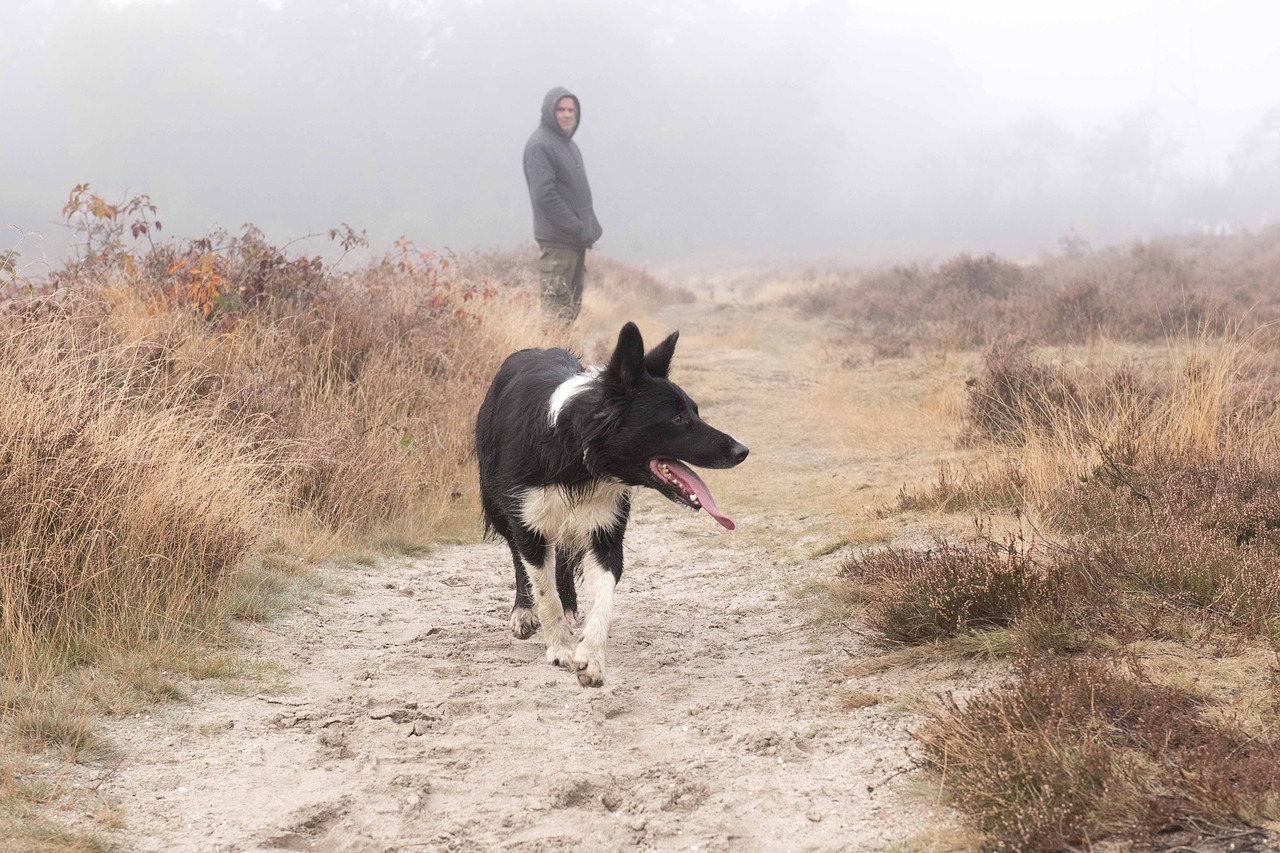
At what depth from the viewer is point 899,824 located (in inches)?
120

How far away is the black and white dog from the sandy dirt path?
0.34 m

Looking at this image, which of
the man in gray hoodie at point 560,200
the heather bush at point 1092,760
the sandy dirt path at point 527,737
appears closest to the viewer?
the heather bush at point 1092,760

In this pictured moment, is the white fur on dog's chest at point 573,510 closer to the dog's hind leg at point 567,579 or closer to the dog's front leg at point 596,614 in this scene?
the dog's front leg at point 596,614

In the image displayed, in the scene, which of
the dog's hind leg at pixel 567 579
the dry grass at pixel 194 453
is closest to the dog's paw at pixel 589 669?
the dog's hind leg at pixel 567 579

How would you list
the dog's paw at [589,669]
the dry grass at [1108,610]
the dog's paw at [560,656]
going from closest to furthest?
the dry grass at [1108,610] → the dog's paw at [589,669] → the dog's paw at [560,656]

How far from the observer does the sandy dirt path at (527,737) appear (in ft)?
10.6

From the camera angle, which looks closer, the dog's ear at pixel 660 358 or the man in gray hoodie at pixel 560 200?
the dog's ear at pixel 660 358

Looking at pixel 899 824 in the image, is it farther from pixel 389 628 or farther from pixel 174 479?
pixel 174 479

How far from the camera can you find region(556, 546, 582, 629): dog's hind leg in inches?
212

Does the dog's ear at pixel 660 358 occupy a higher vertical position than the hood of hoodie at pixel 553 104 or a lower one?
lower

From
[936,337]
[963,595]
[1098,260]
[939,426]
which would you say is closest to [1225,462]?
[963,595]

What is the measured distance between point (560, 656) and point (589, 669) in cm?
38

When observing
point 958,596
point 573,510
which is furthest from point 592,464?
point 958,596

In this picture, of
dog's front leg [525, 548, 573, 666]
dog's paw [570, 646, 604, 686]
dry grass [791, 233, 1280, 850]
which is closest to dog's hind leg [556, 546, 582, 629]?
dog's front leg [525, 548, 573, 666]
